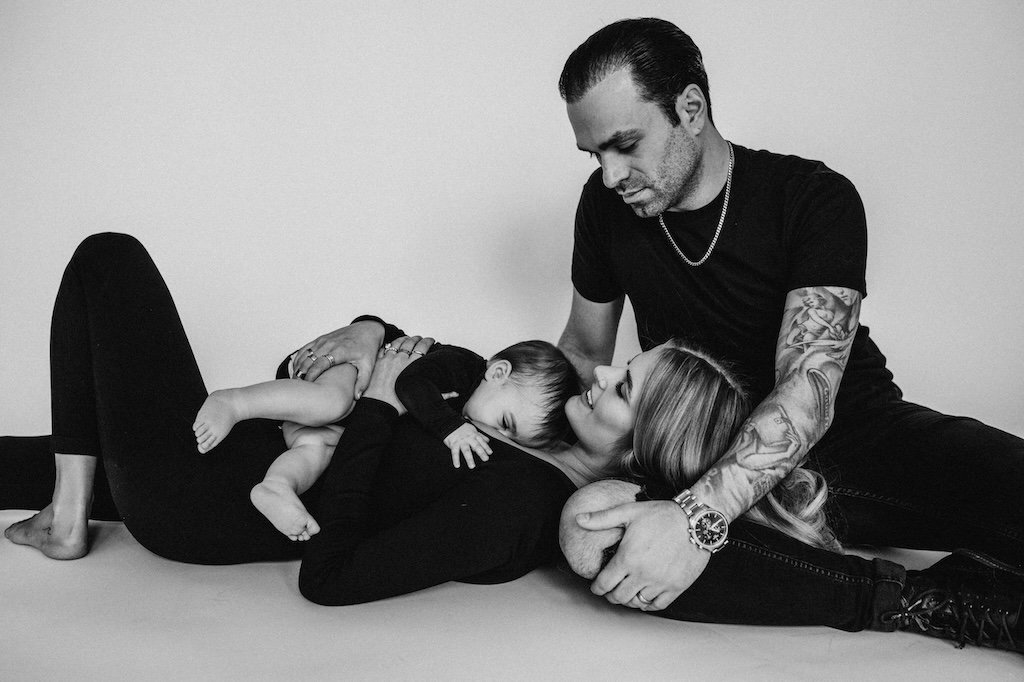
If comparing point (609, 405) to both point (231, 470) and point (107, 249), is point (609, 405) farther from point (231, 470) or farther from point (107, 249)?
point (107, 249)

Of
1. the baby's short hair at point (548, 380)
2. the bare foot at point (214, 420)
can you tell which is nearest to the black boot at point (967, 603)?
the baby's short hair at point (548, 380)

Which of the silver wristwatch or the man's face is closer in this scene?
the silver wristwatch

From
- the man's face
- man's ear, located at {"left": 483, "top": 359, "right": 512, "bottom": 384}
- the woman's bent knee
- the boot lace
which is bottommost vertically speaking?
the boot lace

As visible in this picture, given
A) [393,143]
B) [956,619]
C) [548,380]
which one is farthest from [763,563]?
[393,143]

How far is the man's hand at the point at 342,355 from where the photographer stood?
240cm

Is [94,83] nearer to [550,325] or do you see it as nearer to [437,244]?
[437,244]

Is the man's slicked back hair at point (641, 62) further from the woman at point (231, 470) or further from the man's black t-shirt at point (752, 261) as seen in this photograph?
the woman at point (231, 470)

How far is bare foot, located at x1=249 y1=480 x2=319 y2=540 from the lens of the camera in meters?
2.01

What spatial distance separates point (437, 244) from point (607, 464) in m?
1.81

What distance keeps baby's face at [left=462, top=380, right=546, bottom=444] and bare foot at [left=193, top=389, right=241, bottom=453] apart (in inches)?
25.0

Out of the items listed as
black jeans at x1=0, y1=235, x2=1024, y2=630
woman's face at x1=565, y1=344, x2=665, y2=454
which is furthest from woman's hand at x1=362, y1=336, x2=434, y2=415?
woman's face at x1=565, y1=344, x2=665, y2=454

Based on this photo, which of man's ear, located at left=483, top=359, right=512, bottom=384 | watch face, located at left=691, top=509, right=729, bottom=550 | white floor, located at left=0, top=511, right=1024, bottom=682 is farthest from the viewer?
man's ear, located at left=483, top=359, right=512, bottom=384

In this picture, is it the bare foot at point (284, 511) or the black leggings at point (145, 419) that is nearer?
the bare foot at point (284, 511)

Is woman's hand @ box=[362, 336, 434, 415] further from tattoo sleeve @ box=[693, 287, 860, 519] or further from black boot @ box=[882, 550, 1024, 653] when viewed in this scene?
A: black boot @ box=[882, 550, 1024, 653]
